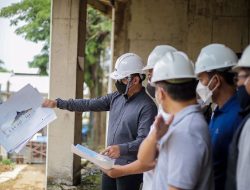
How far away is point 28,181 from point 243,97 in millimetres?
6592

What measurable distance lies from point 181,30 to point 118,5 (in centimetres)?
134

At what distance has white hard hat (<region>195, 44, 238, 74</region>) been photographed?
2188 mm

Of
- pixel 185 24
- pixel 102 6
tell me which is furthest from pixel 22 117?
pixel 102 6

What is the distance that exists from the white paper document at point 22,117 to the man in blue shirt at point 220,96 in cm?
140

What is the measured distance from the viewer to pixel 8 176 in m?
8.27

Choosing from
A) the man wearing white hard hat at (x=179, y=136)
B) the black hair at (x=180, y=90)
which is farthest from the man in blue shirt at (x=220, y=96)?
the black hair at (x=180, y=90)

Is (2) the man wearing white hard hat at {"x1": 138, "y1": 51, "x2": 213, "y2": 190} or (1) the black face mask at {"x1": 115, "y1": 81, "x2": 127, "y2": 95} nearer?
(2) the man wearing white hard hat at {"x1": 138, "y1": 51, "x2": 213, "y2": 190}

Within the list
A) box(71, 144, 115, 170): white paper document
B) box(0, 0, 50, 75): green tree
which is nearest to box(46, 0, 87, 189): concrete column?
box(0, 0, 50, 75): green tree

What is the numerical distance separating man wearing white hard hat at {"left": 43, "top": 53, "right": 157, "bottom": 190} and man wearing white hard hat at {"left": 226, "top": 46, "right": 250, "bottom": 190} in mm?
1216

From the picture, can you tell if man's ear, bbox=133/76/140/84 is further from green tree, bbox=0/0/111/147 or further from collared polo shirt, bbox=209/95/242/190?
green tree, bbox=0/0/111/147

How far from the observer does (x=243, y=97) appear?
2.01 metres

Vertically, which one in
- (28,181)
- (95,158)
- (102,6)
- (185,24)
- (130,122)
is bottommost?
(28,181)

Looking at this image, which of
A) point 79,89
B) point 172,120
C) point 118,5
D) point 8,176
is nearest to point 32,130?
point 172,120

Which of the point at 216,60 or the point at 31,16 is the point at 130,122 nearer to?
the point at 216,60
